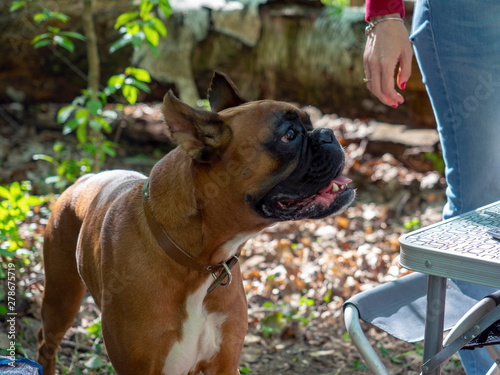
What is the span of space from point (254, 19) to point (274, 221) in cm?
415

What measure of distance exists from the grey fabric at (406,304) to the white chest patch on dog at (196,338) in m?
0.64

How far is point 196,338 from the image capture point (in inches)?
98.5

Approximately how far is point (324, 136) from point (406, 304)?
782 millimetres

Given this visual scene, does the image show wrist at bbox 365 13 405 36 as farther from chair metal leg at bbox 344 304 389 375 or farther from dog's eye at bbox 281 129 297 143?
chair metal leg at bbox 344 304 389 375

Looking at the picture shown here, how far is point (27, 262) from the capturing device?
407cm

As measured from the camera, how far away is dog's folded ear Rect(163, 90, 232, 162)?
7.59 feet

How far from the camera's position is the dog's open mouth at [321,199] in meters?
2.53

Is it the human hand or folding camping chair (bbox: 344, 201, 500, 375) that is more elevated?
the human hand

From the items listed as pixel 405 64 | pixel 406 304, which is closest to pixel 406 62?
pixel 405 64

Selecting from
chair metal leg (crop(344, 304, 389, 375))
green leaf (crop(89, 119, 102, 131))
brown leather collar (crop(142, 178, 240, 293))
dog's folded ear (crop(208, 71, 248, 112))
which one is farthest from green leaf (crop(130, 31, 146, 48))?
chair metal leg (crop(344, 304, 389, 375))

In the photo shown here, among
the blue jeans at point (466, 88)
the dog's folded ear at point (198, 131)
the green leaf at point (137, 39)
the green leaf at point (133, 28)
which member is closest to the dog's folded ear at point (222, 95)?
the dog's folded ear at point (198, 131)

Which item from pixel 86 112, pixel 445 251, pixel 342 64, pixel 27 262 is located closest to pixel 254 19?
pixel 342 64

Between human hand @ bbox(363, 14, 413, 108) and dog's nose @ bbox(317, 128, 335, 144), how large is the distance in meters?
0.27

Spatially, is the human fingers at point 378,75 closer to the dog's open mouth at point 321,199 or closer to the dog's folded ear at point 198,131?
the dog's open mouth at point 321,199
